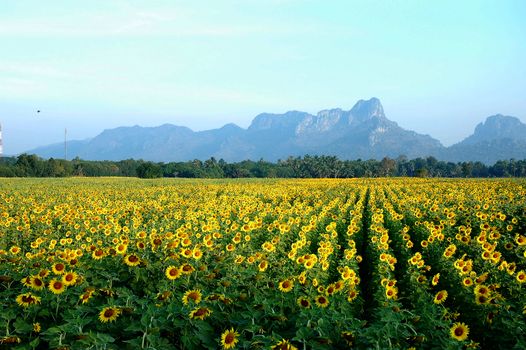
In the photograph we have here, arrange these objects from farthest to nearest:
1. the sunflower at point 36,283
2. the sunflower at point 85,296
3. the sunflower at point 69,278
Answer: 1. the sunflower at point 69,278
2. the sunflower at point 36,283
3. the sunflower at point 85,296

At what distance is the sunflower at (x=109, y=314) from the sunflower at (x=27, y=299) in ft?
2.50

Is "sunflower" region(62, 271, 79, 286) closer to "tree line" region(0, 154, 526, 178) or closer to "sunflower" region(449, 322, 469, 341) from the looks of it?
"sunflower" region(449, 322, 469, 341)

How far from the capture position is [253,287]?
492cm

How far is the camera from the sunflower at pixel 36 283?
4191mm

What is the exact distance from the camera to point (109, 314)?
3.60 m

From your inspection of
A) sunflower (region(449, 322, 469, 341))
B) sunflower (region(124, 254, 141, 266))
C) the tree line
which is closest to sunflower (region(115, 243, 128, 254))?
sunflower (region(124, 254, 141, 266))

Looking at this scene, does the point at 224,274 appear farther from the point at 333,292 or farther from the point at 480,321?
the point at 480,321

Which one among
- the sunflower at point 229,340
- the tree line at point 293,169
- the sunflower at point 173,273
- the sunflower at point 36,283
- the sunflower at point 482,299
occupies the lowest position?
the sunflower at point 482,299

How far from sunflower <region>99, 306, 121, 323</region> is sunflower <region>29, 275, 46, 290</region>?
986 millimetres

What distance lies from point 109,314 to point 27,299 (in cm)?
93

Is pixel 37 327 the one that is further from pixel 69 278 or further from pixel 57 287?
pixel 69 278

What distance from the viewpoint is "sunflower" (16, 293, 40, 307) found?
12.8ft

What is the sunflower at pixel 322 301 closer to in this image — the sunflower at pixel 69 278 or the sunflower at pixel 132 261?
the sunflower at pixel 132 261

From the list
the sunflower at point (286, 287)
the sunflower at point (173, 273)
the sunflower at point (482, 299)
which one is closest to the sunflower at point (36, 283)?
the sunflower at point (173, 273)
